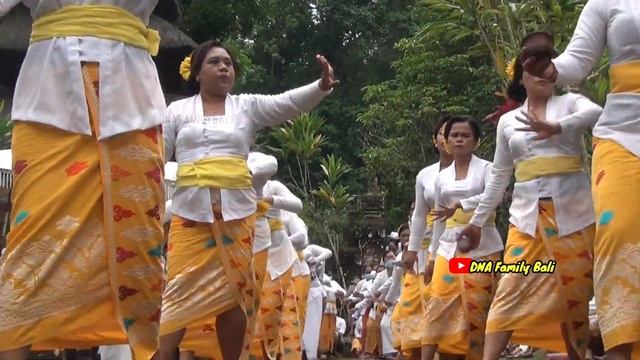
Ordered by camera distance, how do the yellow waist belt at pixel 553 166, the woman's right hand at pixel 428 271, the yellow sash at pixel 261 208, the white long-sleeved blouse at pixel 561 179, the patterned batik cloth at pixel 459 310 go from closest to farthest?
the white long-sleeved blouse at pixel 561 179
the yellow waist belt at pixel 553 166
the patterned batik cloth at pixel 459 310
the yellow sash at pixel 261 208
the woman's right hand at pixel 428 271

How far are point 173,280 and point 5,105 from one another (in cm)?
840

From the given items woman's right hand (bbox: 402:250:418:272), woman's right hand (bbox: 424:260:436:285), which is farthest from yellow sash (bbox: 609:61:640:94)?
woman's right hand (bbox: 402:250:418:272)

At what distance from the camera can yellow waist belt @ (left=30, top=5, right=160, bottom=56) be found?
15.9ft

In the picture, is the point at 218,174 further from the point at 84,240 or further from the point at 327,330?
the point at 327,330

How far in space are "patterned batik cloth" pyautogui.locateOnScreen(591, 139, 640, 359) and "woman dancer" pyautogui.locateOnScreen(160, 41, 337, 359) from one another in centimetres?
222

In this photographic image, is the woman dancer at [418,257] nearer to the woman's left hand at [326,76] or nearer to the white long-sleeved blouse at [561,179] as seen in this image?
the white long-sleeved blouse at [561,179]

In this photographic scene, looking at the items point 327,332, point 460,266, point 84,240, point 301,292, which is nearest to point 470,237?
point 460,266

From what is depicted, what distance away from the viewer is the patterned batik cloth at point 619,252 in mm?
5164

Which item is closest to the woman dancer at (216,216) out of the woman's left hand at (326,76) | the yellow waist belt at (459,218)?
the woman's left hand at (326,76)

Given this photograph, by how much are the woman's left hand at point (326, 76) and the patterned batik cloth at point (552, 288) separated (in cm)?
147

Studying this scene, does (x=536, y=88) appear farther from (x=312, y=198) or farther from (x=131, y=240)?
(x=312, y=198)

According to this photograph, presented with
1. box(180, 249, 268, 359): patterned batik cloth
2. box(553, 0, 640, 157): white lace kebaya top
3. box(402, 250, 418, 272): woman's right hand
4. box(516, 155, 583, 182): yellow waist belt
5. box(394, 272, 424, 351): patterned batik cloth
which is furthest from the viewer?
box(394, 272, 424, 351): patterned batik cloth

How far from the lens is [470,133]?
921 centimetres

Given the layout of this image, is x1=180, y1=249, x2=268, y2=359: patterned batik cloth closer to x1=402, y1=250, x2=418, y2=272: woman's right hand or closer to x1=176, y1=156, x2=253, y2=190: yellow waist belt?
x1=176, y1=156, x2=253, y2=190: yellow waist belt
